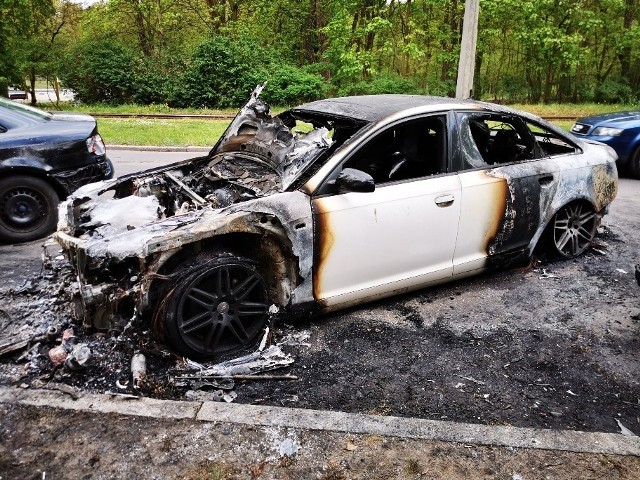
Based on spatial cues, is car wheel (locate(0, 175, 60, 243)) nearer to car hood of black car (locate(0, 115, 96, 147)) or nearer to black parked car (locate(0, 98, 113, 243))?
black parked car (locate(0, 98, 113, 243))

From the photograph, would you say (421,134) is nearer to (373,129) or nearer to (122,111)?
(373,129)

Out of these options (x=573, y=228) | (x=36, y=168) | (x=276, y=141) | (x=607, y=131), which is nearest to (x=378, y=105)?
(x=276, y=141)

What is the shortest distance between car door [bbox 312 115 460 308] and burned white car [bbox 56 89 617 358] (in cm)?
1

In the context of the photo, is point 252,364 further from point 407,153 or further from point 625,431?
point 625,431

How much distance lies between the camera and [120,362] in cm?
342

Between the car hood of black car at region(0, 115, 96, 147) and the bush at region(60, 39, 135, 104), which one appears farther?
the bush at region(60, 39, 135, 104)

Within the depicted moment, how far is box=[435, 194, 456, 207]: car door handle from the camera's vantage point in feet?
13.1

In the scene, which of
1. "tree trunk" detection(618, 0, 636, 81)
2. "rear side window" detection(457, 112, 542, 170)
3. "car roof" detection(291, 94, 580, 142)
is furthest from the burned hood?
"tree trunk" detection(618, 0, 636, 81)

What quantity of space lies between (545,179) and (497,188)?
2.10ft

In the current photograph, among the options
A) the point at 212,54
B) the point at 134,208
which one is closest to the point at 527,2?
the point at 212,54

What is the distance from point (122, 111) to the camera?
18.8m

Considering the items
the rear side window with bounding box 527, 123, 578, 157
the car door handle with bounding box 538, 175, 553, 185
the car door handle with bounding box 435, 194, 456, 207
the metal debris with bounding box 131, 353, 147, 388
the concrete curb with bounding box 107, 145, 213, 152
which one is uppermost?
the rear side window with bounding box 527, 123, 578, 157

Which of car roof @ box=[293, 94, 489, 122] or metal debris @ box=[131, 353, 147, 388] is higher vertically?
car roof @ box=[293, 94, 489, 122]

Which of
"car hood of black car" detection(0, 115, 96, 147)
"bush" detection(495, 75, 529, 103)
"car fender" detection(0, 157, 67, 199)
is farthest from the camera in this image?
"bush" detection(495, 75, 529, 103)
